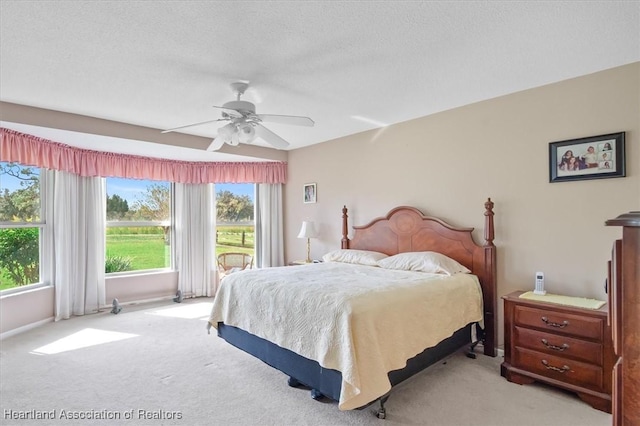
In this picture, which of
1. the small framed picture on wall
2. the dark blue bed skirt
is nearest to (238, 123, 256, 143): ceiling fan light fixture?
the dark blue bed skirt

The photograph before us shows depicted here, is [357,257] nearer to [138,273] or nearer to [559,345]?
[559,345]

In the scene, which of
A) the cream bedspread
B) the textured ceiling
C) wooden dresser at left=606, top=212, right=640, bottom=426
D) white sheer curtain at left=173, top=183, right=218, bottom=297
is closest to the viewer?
wooden dresser at left=606, top=212, right=640, bottom=426

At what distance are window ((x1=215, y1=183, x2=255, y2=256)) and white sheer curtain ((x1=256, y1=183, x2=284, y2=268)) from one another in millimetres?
180

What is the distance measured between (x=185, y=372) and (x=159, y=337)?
1039 mm

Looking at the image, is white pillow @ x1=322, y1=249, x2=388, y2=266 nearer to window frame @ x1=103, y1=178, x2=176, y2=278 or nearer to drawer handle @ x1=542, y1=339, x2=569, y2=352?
drawer handle @ x1=542, y1=339, x2=569, y2=352

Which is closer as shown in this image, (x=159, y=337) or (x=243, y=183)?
(x=159, y=337)

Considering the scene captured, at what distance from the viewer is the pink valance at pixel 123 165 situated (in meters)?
3.68

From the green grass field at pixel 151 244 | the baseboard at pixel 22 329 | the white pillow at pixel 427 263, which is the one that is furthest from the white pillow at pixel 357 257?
the baseboard at pixel 22 329

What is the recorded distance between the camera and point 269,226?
18.7 ft

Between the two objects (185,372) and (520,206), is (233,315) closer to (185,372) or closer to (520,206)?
(185,372)

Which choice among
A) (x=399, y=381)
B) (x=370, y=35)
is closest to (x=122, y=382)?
(x=399, y=381)

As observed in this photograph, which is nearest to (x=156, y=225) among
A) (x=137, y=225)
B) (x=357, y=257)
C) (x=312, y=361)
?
(x=137, y=225)

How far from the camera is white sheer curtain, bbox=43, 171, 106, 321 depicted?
4.26m

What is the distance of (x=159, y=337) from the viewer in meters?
3.69
